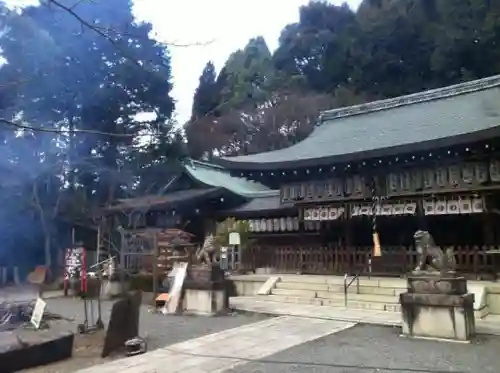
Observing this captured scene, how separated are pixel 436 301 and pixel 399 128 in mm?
9070

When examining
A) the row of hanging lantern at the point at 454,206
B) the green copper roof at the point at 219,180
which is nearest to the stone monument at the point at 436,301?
the row of hanging lantern at the point at 454,206

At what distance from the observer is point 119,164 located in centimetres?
2192

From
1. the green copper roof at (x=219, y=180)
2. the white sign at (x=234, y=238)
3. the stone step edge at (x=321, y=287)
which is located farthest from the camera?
the green copper roof at (x=219, y=180)

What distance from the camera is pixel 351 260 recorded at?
535 inches

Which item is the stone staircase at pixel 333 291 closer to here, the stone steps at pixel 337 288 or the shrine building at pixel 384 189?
the stone steps at pixel 337 288

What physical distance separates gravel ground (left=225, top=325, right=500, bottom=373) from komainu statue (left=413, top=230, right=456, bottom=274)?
1174mm

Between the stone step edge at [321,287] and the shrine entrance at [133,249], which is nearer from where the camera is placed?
the stone step edge at [321,287]

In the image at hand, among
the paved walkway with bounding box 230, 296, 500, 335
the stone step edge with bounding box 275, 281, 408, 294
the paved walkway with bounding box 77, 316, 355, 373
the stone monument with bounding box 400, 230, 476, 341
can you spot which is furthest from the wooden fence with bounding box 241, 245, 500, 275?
the paved walkway with bounding box 77, 316, 355, 373

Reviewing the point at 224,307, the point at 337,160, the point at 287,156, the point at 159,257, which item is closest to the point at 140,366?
the point at 224,307

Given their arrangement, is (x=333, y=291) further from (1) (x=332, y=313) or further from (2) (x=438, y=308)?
(2) (x=438, y=308)

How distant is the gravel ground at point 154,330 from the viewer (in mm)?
6652

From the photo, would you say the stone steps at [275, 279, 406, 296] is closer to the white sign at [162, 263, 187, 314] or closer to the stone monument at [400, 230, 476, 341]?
the white sign at [162, 263, 187, 314]

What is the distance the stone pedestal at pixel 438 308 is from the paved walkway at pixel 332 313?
2.84 ft

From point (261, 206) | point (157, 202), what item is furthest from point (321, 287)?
point (157, 202)
